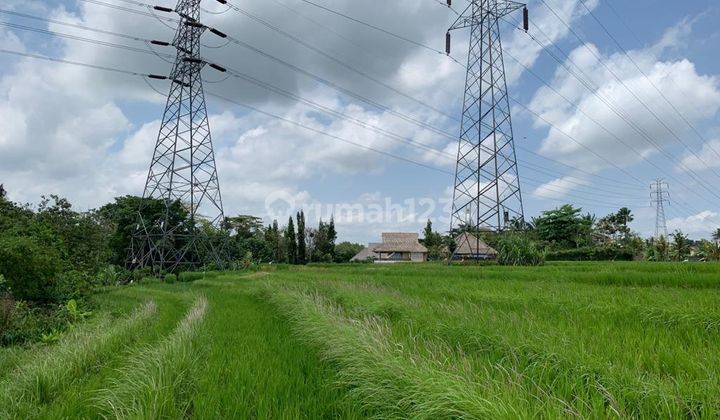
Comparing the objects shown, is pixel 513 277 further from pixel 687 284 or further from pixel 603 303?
pixel 603 303

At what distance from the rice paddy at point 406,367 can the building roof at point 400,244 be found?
60803 millimetres

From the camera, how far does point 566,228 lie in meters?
60.1

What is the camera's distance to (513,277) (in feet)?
55.0

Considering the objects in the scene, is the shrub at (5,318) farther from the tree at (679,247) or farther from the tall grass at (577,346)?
the tree at (679,247)

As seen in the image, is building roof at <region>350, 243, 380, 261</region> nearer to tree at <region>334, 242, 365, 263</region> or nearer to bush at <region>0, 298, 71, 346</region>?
tree at <region>334, 242, 365, 263</region>

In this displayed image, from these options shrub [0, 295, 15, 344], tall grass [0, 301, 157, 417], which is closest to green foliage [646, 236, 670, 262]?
tall grass [0, 301, 157, 417]

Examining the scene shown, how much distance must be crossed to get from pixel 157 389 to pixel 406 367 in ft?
7.45

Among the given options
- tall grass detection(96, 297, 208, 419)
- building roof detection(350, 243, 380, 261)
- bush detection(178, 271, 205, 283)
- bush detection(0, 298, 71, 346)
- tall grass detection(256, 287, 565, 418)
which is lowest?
bush detection(0, 298, 71, 346)

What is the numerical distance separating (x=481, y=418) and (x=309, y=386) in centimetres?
226

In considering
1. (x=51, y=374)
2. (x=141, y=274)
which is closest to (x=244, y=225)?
(x=141, y=274)

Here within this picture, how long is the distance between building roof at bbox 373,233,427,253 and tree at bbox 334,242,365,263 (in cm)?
516

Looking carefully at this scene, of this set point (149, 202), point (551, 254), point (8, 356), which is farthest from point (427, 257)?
point (8, 356)

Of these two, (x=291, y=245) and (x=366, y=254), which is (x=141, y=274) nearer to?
(x=291, y=245)

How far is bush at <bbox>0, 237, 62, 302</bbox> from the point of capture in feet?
45.4
